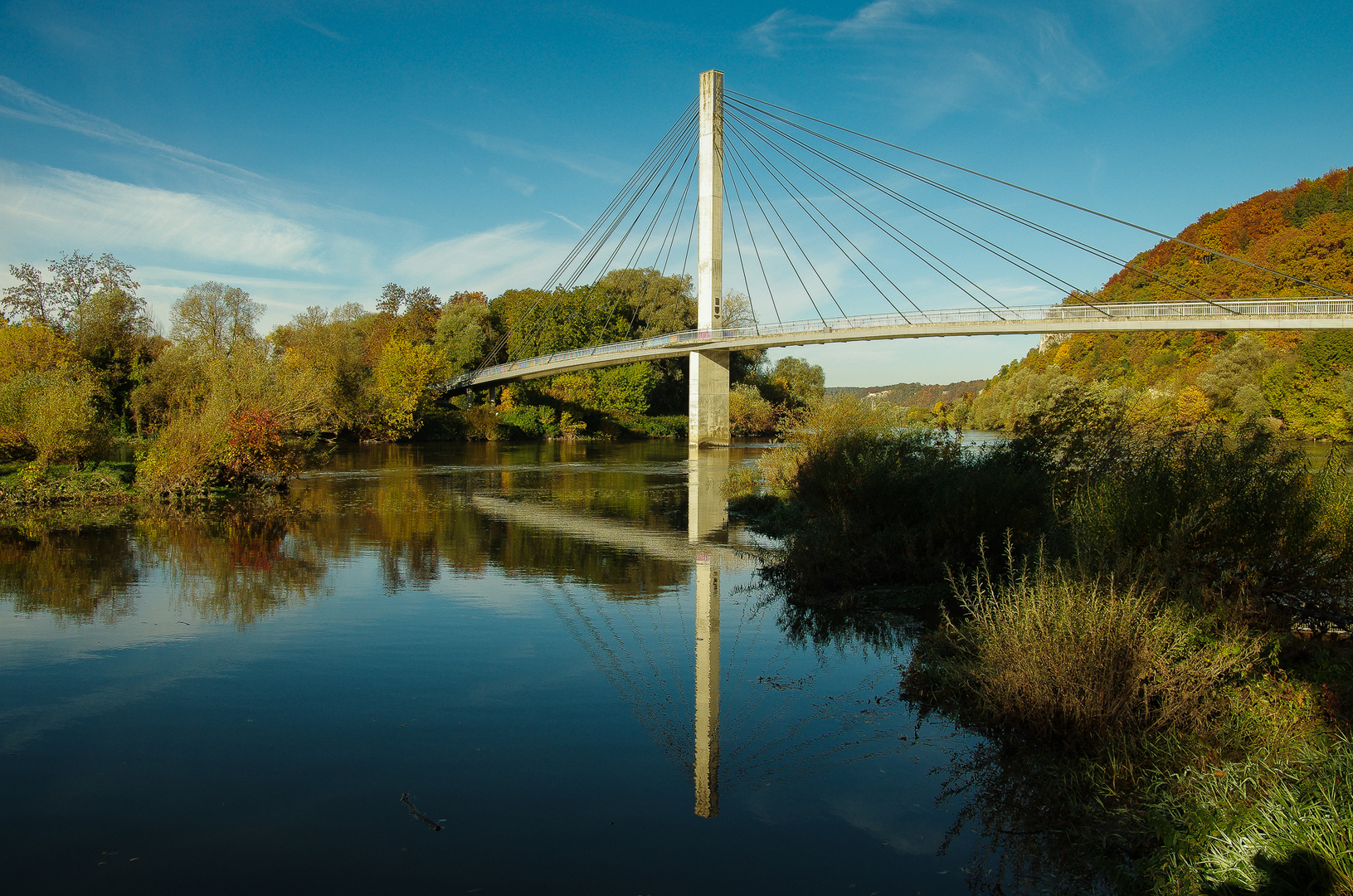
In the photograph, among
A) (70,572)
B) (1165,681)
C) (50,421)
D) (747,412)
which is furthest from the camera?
(747,412)

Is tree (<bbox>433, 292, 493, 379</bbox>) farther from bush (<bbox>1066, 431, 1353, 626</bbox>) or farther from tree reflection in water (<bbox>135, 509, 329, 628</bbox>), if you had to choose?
bush (<bbox>1066, 431, 1353, 626</bbox>)

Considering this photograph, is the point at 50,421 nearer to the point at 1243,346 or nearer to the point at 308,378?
the point at 308,378

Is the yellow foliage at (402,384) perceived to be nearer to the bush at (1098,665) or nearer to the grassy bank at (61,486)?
the grassy bank at (61,486)

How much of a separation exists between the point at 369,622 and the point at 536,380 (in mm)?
51385

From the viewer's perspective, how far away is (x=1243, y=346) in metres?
38.0

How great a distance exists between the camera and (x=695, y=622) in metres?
8.66

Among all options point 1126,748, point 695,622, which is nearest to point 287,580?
point 695,622

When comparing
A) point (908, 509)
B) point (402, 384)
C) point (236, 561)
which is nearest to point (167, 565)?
point (236, 561)

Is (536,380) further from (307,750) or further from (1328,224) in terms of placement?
(307,750)

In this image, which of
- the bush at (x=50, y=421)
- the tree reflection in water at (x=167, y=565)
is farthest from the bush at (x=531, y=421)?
the tree reflection in water at (x=167, y=565)

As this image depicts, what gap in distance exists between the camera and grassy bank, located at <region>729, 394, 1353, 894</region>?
3406 mm

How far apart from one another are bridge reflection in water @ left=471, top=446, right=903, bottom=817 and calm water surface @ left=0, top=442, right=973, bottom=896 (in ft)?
0.11

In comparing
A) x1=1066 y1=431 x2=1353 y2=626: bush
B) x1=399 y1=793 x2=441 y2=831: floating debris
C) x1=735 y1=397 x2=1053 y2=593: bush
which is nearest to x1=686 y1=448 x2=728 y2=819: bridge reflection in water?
x1=735 y1=397 x2=1053 y2=593: bush

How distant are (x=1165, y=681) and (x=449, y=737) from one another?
171 inches
